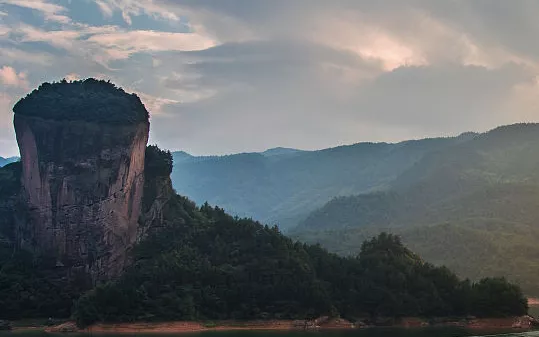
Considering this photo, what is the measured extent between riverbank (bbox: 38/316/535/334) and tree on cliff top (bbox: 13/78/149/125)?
34.3 metres

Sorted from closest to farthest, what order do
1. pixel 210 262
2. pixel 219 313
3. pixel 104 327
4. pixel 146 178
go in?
pixel 104 327 → pixel 219 313 → pixel 210 262 → pixel 146 178

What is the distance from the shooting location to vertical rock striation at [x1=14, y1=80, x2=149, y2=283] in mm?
110438

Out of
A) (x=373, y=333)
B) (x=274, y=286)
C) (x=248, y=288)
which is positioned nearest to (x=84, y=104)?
(x=248, y=288)

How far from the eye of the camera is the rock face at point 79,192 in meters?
110

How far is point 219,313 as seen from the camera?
10644 centimetres

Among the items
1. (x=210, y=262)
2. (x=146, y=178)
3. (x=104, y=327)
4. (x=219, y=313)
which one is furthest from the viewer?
(x=146, y=178)

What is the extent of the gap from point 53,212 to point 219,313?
30.7 m

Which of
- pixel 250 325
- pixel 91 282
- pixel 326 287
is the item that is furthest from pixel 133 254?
pixel 326 287

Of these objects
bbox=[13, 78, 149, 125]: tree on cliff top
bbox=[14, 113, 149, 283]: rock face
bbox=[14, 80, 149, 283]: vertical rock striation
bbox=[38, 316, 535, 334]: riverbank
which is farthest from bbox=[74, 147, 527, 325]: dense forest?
bbox=[13, 78, 149, 125]: tree on cliff top

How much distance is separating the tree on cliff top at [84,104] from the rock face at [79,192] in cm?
122

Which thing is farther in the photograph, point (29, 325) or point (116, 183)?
point (116, 183)

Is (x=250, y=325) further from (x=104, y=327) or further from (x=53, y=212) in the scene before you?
(x=53, y=212)

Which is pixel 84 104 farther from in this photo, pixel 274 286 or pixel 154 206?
pixel 274 286

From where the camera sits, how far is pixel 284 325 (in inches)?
4134
